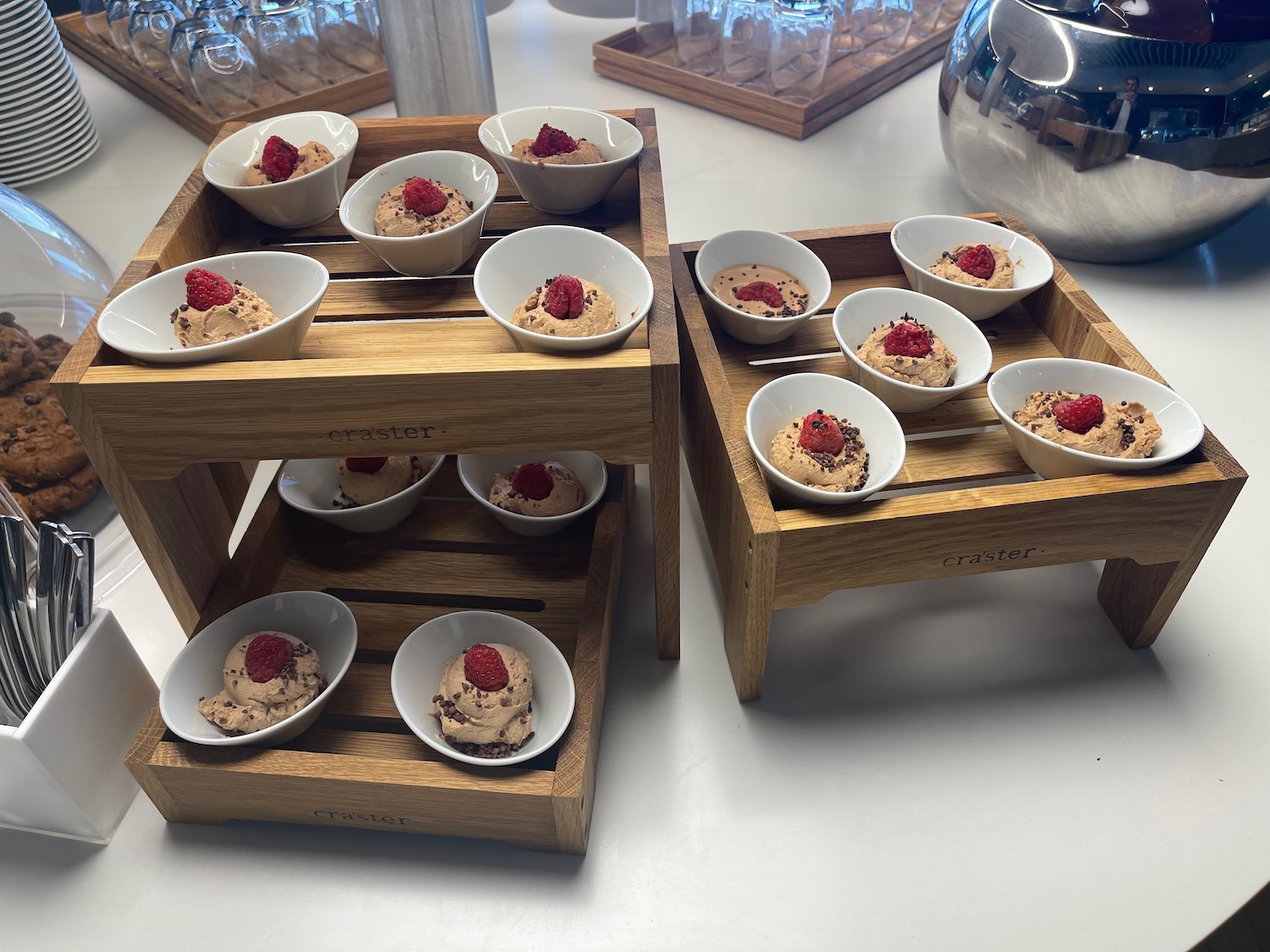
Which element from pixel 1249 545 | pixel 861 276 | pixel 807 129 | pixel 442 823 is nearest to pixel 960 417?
pixel 861 276

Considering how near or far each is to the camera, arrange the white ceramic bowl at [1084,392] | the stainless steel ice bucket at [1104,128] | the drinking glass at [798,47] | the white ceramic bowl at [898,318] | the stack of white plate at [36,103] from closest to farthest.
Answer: the white ceramic bowl at [1084,392], the white ceramic bowl at [898,318], the stainless steel ice bucket at [1104,128], the stack of white plate at [36,103], the drinking glass at [798,47]

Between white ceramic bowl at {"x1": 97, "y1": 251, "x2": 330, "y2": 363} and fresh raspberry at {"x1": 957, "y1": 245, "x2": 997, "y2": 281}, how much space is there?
0.68 metres

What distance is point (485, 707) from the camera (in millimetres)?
778

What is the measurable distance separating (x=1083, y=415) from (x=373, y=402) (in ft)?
1.99

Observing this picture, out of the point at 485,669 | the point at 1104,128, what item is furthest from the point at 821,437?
the point at 1104,128

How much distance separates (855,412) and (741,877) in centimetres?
42

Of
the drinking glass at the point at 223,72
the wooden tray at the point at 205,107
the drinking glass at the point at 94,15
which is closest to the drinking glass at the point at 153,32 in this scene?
the wooden tray at the point at 205,107

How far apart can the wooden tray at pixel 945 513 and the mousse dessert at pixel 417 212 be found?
0.83 feet

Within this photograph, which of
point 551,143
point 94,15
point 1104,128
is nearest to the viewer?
point 551,143

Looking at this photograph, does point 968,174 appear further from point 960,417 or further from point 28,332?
point 28,332

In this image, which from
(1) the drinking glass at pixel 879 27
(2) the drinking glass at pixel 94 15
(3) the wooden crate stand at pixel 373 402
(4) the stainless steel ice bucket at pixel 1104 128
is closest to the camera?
(3) the wooden crate stand at pixel 373 402

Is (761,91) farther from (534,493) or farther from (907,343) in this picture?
A: (534,493)

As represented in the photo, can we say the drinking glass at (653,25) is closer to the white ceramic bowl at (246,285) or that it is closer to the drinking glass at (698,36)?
the drinking glass at (698,36)

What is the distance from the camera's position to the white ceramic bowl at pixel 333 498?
984 mm
